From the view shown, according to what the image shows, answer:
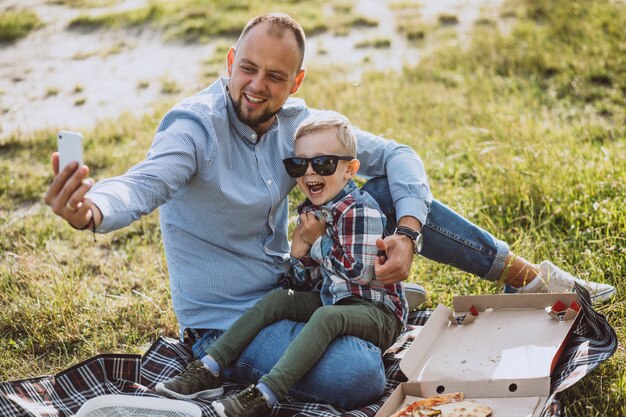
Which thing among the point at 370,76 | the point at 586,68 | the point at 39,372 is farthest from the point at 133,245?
the point at 586,68

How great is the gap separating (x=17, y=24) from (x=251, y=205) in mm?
8333

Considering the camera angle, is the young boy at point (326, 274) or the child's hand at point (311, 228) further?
the child's hand at point (311, 228)

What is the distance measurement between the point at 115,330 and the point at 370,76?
491 cm

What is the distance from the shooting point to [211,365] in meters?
3.62

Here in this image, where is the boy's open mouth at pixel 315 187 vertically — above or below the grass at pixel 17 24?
above

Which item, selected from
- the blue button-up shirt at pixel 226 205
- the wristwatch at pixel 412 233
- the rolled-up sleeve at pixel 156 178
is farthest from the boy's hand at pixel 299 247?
the rolled-up sleeve at pixel 156 178

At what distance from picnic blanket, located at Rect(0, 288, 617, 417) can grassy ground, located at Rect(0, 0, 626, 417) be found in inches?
4.0

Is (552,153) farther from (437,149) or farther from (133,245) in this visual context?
(133,245)

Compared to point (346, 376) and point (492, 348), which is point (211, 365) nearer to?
point (346, 376)

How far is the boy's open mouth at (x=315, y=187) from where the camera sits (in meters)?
3.78

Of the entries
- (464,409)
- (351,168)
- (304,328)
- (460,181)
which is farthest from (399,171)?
(460,181)

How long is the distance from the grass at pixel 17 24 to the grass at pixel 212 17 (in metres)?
0.49

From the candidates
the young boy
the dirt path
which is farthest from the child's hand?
the dirt path

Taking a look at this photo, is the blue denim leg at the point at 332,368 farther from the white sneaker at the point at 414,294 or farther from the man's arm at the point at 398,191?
the white sneaker at the point at 414,294
